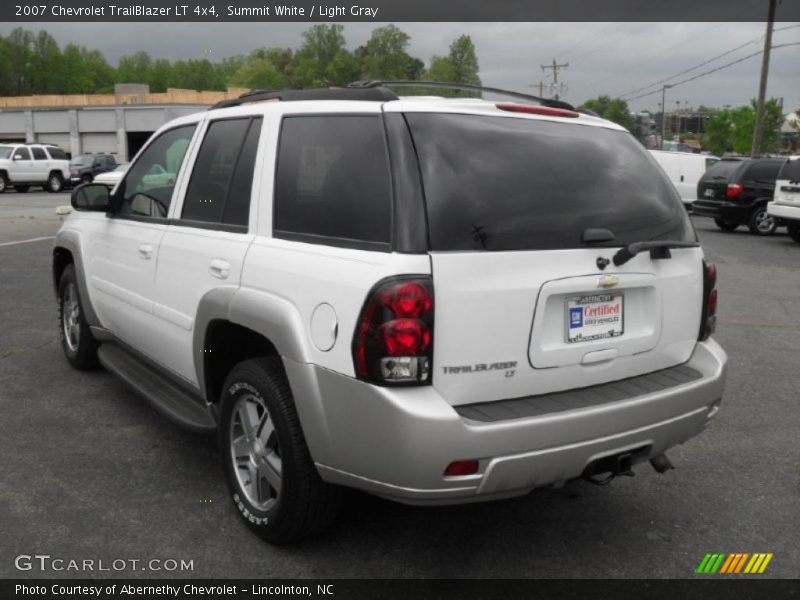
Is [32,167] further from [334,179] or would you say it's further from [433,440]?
[433,440]

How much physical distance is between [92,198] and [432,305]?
3208 mm

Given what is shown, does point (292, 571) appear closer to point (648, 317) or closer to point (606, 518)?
point (606, 518)

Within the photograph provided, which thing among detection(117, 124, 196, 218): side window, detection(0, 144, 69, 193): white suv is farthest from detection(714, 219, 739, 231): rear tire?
detection(0, 144, 69, 193): white suv

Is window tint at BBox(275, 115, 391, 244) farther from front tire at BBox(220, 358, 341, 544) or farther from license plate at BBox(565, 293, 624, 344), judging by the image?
license plate at BBox(565, 293, 624, 344)

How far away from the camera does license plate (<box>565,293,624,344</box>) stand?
3068 millimetres

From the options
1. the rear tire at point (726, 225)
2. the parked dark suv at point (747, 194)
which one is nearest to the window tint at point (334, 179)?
the parked dark suv at point (747, 194)

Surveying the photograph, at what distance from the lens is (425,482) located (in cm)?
275

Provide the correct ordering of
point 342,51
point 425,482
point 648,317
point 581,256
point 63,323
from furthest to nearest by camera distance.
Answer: point 342,51 < point 63,323 < point 648,317 < point 581,256 < point 425,482

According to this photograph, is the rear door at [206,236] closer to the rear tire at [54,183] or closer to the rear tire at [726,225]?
the rear tire at [726,225]

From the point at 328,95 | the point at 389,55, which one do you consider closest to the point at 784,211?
the point at 328,95

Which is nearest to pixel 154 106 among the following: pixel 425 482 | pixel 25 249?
pixel 25 249

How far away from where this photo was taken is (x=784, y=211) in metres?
15.2

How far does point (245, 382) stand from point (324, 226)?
29.8 inches

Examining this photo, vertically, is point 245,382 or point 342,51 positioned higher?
point 342,51
